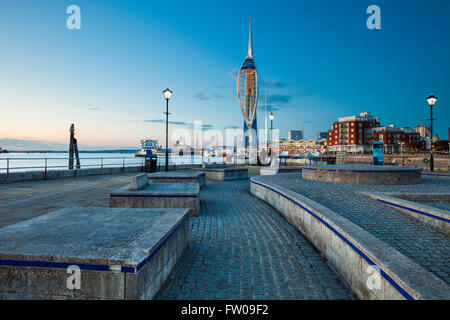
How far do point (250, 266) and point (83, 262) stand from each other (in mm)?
2456

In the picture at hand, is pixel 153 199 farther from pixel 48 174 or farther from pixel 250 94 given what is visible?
pixel 250 94

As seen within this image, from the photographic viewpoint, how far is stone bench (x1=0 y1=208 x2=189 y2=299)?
8.27ft

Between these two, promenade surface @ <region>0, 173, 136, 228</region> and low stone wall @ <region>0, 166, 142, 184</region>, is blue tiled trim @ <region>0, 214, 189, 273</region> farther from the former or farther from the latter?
low stone wall @ <region>0, 166, 142, 184</region>

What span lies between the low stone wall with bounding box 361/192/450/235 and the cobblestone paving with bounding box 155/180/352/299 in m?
2.67

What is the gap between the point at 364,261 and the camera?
302cm

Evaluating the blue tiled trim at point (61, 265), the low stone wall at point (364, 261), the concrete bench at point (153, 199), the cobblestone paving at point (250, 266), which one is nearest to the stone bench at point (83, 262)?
the blue tiled trim at point (61, 265)

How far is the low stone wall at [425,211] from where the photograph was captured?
4.89 m

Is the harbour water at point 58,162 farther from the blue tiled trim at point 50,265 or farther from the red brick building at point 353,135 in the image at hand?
the red brick building at point 353,135

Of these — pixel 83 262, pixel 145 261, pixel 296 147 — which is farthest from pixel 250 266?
pixel 296 147

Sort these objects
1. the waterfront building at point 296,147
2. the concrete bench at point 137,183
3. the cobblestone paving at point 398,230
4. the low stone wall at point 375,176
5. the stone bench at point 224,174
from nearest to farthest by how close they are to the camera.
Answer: the cobblestone paving at point 398,230
the concrete bench at point 137,183
the low stone wall at point 375,176
the stone bench at point 224,174
the waterfront building at point 296,147

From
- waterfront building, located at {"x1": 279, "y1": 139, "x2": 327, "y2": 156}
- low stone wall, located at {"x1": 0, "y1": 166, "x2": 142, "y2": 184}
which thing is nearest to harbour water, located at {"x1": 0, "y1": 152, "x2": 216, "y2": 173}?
low stone wall, located at {"x1": 0, "y1": 166, "x2": 142, "y2": 184}

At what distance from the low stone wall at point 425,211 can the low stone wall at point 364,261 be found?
235 centimetres

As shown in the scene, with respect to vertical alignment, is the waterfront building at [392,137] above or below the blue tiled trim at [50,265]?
above
